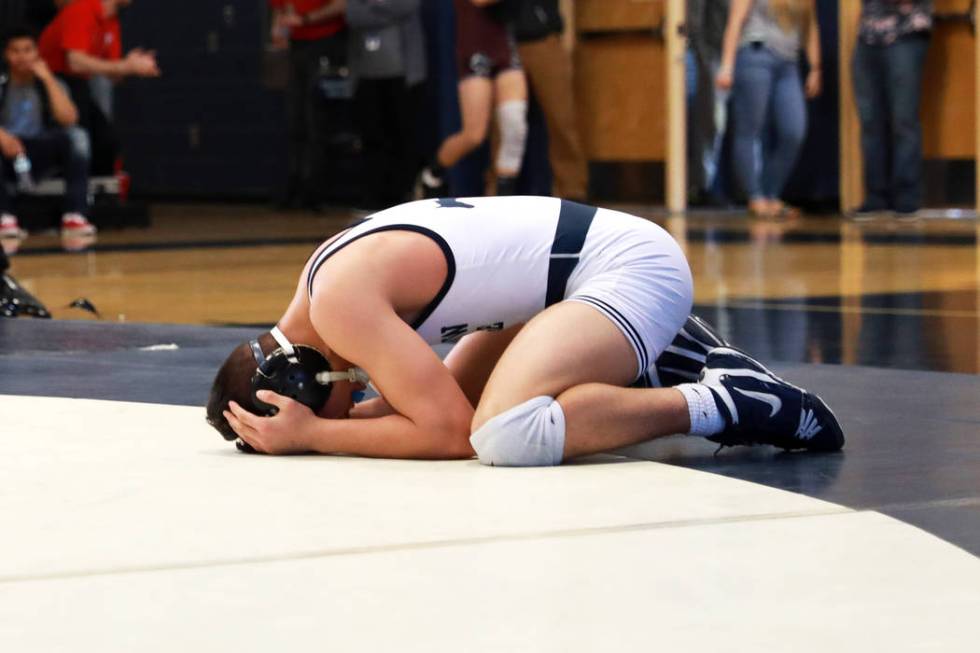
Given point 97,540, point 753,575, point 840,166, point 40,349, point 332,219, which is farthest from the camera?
point 332,219

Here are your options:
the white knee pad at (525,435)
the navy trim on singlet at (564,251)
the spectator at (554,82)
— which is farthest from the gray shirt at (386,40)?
the white knee pad at (525,435)

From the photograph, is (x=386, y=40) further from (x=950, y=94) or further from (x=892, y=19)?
(x=950, y=94)

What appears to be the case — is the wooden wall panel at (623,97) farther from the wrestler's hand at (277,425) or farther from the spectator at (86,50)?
the wrestler's hand at (277,425)

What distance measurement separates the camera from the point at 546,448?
337 cm

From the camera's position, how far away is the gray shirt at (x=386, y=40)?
41.4 ft

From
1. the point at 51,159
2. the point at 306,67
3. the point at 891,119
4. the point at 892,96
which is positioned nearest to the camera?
the point at 51,159

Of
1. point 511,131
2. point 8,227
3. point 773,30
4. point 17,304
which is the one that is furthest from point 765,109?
point 17,304

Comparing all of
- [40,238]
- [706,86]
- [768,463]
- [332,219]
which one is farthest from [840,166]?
[768,463]

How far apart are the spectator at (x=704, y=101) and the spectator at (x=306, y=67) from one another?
2288 millimetres

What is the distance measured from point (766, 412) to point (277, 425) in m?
0.84

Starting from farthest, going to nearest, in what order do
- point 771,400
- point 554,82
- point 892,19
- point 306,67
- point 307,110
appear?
1. point 307,110
2. point 306,67
3. point 554,82
4. point 892,19
5. point 771,400

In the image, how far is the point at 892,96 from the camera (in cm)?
1144

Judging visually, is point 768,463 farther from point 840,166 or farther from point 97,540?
point 840,166

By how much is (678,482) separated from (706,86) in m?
10.1
